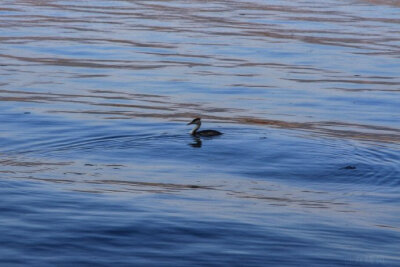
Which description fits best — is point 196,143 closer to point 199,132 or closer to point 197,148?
point 197,148

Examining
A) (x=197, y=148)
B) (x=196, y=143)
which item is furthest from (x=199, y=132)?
(x=197, y=148)

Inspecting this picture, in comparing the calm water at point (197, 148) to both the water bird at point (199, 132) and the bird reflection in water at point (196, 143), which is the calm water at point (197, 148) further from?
the water bird at point (199, 132)

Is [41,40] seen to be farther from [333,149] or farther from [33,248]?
[33,248]

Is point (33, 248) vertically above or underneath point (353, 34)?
above

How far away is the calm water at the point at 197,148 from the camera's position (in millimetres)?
9539

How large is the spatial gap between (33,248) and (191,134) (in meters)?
6.58

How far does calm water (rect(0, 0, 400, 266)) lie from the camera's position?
31.3ft

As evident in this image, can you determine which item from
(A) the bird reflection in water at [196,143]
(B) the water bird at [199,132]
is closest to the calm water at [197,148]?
(A) the bird reflection in water at [196,143]

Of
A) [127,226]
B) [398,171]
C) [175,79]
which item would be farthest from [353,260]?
[175,79]

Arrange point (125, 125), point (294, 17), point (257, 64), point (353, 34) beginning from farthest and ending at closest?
1. point (294, 17)
2. point (353, 34)
3. point (257, 64)
4. point (125, 125)

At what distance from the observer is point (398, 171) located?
43.1 feet

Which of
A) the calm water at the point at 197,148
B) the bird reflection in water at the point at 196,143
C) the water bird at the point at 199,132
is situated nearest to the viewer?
the calm water at the point at 197,148

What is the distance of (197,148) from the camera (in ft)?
47.6

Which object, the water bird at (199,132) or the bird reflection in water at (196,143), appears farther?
the water bird at (199,132)
